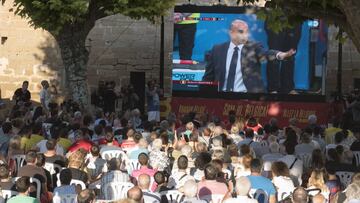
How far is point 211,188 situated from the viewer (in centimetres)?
937

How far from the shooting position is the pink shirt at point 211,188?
9.34 metres

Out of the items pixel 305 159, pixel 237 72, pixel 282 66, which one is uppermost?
pixel 282 66

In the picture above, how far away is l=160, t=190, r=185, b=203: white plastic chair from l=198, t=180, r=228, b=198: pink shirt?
0.78ft

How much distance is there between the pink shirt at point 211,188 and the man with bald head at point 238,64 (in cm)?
1590

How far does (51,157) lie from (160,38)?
17.1m

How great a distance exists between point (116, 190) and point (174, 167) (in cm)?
122

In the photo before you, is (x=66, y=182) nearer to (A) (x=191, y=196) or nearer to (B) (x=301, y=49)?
(A) (x=191, y=196)

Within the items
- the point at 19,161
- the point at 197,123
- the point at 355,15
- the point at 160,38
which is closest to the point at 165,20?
the point at 160,38

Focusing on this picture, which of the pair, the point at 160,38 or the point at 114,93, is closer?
the point at 114,93

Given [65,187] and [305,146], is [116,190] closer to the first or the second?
[65,187]

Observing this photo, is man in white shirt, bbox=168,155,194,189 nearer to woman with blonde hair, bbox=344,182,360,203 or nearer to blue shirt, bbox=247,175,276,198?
blue shirt, bbox=247,175,276,198

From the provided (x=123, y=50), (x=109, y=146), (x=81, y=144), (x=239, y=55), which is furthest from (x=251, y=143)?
(x=123, y=50)

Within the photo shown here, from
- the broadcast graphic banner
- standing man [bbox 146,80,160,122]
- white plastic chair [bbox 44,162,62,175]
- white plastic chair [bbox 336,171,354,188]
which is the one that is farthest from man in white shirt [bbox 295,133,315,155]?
the broadcast graphic banner

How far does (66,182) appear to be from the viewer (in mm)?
9398
